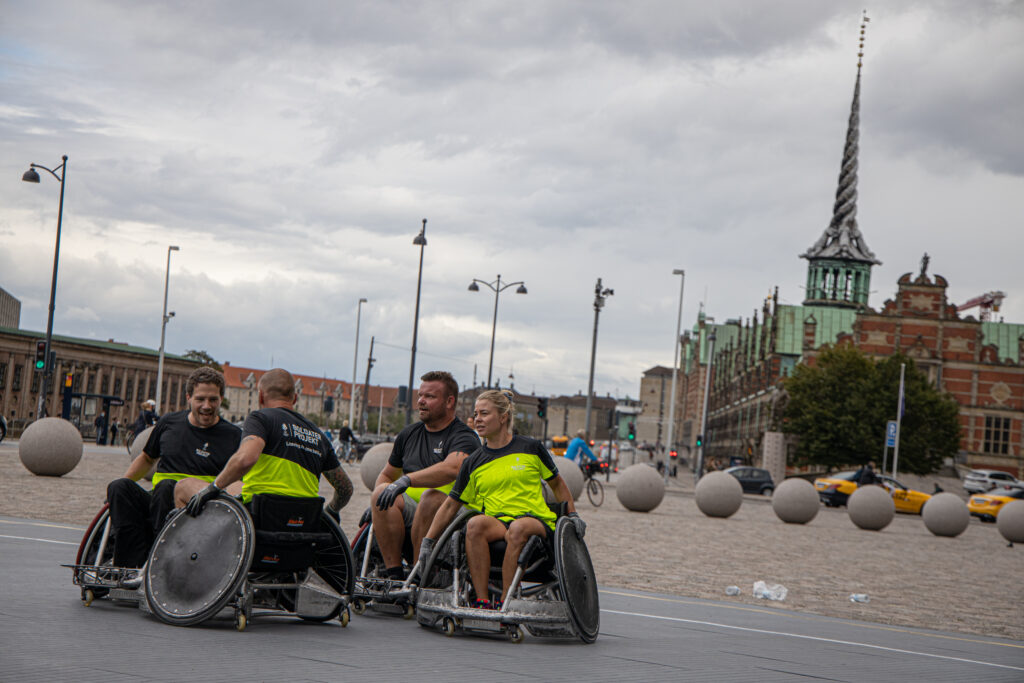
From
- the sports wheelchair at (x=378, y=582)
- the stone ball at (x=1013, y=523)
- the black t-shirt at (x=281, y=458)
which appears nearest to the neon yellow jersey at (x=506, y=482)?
the sports wheelchair at (x=378, y=582)

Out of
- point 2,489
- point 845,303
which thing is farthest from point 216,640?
point 845,303

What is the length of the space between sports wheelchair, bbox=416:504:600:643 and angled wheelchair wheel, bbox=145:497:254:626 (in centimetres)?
137

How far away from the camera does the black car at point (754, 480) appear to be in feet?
182

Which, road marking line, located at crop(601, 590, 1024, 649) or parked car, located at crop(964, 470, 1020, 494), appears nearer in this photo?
road marking line, located at crop(601, 590, 1024, 649)

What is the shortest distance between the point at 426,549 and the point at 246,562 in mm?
1356

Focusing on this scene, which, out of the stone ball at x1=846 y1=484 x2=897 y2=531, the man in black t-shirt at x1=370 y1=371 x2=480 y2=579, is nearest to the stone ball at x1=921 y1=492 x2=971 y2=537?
the stone ball at x1=846 y1=484 x2=897 y2=531

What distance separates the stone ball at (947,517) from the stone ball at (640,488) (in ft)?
23.0

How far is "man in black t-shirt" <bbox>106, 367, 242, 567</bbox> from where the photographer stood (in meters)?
7.55

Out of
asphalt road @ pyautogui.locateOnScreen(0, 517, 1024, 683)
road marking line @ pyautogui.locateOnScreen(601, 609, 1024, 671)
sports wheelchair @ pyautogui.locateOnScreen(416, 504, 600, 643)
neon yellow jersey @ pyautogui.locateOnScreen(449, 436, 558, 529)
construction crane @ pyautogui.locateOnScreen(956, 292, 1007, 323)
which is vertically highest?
construction crane @ pyautogui.locateOnScreen(956, 292, 1007, 323)

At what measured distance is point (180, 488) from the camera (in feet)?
24.6

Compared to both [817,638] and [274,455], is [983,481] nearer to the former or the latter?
[817,638]

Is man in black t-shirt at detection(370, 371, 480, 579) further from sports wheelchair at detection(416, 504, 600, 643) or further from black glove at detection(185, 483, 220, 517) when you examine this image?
black glove at detection(185, 483, 220, 517)

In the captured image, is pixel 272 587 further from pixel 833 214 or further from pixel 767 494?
pixel 833 214

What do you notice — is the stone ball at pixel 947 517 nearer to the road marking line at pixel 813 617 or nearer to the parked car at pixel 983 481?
the road marking line at pixel 813 617
